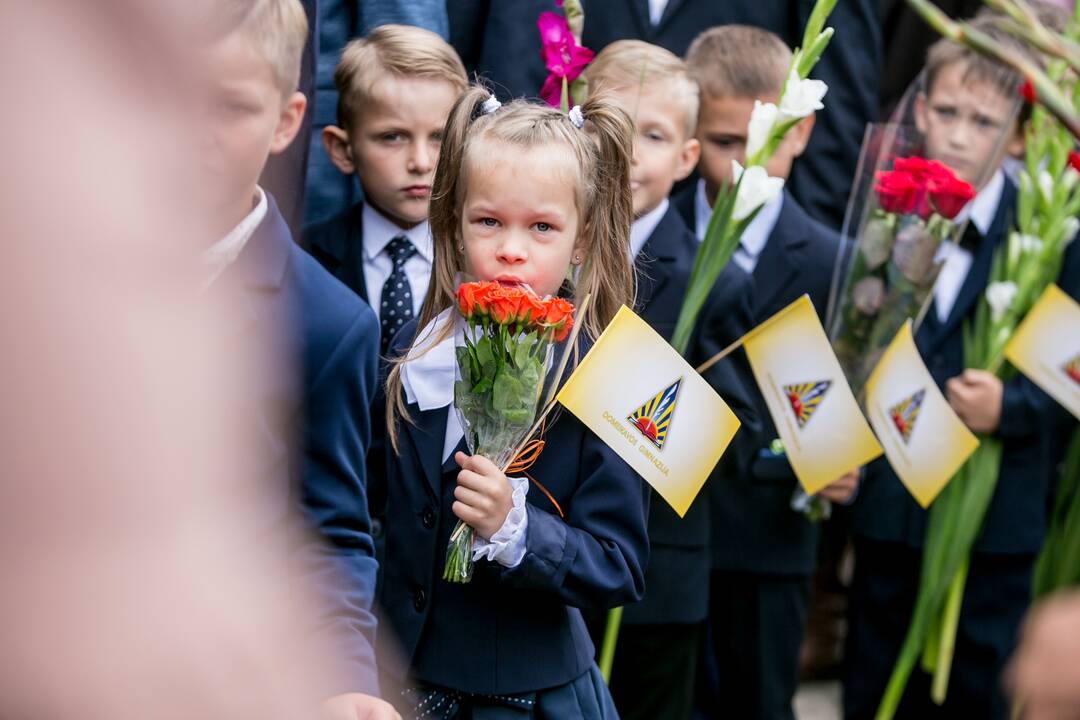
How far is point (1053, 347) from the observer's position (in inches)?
141

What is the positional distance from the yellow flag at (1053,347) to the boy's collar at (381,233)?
156 centimetres

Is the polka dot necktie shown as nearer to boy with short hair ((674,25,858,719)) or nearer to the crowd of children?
the crowd of children

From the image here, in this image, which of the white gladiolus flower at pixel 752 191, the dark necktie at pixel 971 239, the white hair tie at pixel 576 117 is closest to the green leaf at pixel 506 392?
the white hair tie at pixel 576 117

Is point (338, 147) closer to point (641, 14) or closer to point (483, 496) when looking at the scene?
point (641, 14)

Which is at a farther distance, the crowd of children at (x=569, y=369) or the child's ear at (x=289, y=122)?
the child's ear at (x=289, y=122)

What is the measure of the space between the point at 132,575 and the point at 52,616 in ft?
0.15

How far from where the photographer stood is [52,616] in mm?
777

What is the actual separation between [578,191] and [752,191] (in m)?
0.56

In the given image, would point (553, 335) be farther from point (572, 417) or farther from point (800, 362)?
point (800, 362)

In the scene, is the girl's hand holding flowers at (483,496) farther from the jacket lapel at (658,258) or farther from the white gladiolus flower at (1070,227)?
the white gladiolus flower at (1070,227)

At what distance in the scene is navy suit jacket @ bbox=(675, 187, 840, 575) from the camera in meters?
3.60

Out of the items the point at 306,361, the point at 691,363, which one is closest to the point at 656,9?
the point at 691,363

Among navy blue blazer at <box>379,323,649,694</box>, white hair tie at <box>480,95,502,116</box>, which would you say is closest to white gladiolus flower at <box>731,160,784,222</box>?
white hair tie at <box>480,95,502,116</box>

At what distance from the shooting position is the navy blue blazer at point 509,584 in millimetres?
2254
